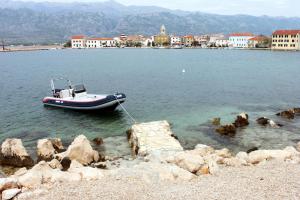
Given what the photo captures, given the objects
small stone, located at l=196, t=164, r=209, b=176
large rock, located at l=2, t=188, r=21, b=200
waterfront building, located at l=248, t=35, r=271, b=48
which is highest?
waterfront building, located at l=248, t=35, r=271, b=48

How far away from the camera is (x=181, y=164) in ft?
57.6

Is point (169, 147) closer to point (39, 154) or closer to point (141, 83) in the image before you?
point (39, 154)

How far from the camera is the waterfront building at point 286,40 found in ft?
517

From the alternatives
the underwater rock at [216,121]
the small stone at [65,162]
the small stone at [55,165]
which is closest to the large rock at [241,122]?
the underwater rock at [216,121]

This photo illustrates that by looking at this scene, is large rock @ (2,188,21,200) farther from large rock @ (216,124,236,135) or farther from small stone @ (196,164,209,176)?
large rock @ (216,124,236,135)

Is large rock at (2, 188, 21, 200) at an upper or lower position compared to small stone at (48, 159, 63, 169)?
upper

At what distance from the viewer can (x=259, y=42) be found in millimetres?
191625

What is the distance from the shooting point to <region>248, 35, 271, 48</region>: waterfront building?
18775 cm

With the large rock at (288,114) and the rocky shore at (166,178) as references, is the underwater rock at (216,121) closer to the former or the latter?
the large rock at (288,114)

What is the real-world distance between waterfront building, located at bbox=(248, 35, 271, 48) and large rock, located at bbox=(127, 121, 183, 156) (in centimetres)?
17440

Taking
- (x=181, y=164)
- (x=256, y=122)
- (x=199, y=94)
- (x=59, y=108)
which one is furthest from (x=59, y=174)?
(x=199, y=94)

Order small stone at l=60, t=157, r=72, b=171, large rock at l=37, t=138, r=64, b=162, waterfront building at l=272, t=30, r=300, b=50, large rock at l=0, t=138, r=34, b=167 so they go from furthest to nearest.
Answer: waterfront building at l=272, t=30, r=300, b=50
large rock at l=37, t=138, r=64, b=162
large rock at l=0, t=138, r=34, b=167
small stone at l=60, t=157, r=72, b=171

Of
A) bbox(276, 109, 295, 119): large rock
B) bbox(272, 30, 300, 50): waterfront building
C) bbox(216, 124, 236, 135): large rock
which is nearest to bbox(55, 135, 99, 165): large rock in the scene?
bbox(216, 124, 236, 135): large rock

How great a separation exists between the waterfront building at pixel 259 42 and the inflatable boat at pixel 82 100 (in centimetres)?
16561
